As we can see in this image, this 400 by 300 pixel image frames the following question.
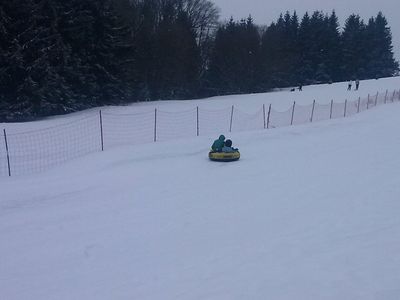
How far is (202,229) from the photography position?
7684 millimetres

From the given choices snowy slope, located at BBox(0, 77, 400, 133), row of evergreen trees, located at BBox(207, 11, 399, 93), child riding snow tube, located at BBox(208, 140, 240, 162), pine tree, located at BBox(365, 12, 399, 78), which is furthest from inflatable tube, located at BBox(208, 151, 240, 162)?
pine tree, located at BBox(365, 12, 399, 78)

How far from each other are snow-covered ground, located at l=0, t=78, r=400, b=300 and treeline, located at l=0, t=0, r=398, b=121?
44.9ft

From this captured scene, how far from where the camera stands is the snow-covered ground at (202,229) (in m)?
5.64

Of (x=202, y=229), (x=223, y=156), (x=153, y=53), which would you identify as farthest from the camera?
(x=153, y=53)

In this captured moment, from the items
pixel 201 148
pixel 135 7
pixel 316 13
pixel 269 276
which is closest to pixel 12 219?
pixel 269 276

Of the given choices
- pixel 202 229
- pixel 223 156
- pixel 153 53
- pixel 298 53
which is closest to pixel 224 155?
pixel 223 156

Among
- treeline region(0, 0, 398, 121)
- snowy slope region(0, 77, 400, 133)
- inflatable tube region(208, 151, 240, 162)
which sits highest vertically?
treeline region(0, 0, 398, 121)

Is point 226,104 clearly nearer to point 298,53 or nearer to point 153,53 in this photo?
point 153,53

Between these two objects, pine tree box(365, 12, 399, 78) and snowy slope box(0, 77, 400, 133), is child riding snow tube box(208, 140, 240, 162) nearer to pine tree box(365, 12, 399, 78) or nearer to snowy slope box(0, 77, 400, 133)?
snowy slope box(0, 77, 400, 133)

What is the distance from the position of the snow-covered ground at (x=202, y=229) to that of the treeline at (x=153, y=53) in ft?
44.9

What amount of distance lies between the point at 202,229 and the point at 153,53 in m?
35.0

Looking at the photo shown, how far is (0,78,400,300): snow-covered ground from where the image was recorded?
18.5 ft

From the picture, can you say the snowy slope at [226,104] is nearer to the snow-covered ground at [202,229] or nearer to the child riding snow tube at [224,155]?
the snow-covered ground at [202,229]

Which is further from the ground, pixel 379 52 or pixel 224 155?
pixel 379 52
